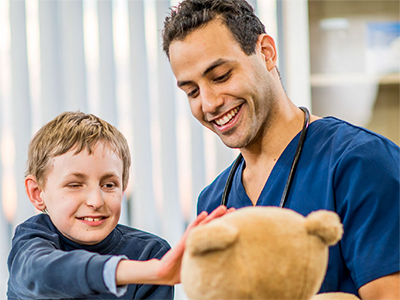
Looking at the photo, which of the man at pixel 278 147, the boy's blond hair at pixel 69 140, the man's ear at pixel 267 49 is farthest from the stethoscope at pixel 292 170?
the boy's blond hair at pixel 69 140

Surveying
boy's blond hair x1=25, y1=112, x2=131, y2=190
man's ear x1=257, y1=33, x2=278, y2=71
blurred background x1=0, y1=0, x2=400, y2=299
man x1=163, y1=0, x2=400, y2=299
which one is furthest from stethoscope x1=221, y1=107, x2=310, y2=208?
blurred background x1=0, y1=0, x2=400, y2=299

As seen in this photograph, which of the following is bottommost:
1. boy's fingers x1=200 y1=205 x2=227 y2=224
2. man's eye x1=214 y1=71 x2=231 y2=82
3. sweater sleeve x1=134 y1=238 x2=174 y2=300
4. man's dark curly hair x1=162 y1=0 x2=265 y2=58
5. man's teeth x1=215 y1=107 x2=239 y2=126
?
sweater sleeve x1=134 y1=238 x2=174 y2=300

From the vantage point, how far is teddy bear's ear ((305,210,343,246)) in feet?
1.71

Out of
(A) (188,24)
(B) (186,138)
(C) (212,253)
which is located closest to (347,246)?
(C) (212,253)

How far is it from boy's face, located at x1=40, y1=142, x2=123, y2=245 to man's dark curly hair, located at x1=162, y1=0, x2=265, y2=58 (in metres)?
0.30

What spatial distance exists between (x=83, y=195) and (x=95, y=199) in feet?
0.09

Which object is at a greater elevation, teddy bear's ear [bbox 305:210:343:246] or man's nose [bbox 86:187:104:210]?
teddy bear's ear [bbox 305:210:343:246]

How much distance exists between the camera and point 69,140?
94 centimetres

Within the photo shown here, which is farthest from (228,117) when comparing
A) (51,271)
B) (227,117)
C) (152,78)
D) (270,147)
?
(152,78)

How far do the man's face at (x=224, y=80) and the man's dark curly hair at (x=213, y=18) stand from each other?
15mm

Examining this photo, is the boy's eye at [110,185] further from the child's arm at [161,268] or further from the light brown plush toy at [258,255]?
the light brown plush toy at [258,255]

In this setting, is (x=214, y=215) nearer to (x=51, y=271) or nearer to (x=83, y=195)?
(x=51, y=271)

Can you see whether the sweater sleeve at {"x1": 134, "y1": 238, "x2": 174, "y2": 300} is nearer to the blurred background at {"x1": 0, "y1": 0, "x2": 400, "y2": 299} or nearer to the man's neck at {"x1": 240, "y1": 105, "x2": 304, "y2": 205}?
the man's neck at {"x1": 240, "y1": 105, "x2": 304, "y2": 205}

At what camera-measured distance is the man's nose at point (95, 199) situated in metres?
0.90
